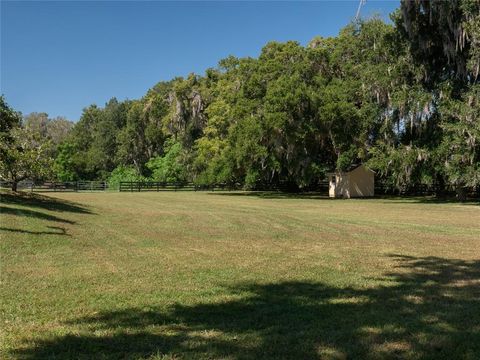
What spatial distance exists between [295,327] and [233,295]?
1584mm

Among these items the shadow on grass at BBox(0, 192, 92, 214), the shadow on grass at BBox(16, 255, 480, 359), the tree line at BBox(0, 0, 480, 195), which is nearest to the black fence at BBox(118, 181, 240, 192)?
the tree line at BBox(0, 0, 480, 195)

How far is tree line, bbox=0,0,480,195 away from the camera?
27641 mm

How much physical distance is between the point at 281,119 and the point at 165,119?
1174 inches

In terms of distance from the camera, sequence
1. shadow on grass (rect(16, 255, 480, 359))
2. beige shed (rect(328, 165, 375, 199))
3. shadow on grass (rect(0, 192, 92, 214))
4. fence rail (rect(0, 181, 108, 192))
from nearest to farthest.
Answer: shadow on grass (rect(16, 255, 480, 359)) → shadow on grass (rect(0, 192, 92, 214)) → beige shed (rect(328, 165, 375, 199)) → fence rail (rect(0, 181, 108, 192))

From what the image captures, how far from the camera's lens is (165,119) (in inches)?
2408

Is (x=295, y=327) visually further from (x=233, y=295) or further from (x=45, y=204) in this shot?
(x=45, y=204)

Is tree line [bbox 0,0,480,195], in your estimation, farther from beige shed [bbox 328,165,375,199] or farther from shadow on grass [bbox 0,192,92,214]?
shadow on grass [bbox 0,192,92,214]

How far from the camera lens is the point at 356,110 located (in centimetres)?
3500

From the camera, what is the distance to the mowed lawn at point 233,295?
14.8 ft

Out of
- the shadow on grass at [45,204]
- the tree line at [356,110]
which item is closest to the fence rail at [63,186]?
the tree line at [356,110]

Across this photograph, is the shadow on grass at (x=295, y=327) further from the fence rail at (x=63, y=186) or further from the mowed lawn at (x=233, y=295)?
the fence rail at (x=63, y=186)

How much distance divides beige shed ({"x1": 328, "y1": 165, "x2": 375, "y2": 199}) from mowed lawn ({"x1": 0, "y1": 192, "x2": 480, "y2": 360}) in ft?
91.4

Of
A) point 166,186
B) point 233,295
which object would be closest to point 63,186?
point 166,186

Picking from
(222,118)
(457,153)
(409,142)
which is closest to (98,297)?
(457,153)
